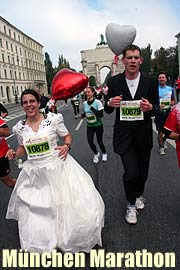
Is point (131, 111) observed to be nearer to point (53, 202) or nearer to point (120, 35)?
point (120, 35)

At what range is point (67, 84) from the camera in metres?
3.52

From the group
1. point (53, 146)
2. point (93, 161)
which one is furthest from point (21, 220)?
point (93, 161)

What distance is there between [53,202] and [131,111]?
139 cm

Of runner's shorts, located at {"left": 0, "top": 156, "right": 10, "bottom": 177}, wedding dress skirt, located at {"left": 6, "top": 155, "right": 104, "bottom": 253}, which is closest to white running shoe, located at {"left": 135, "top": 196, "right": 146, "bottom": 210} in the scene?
wedding dress skirt, located at {"left": 6, "top": 155, "right": 104, "bottom": 253}

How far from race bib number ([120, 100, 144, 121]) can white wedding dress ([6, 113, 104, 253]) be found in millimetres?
755

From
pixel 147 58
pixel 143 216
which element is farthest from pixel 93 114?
pixel 147 58

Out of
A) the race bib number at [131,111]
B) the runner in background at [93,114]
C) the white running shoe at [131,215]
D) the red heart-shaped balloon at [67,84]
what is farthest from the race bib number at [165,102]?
the white running shoe at [131,215]

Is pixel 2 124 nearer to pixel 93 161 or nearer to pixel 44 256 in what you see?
pixel 44 256

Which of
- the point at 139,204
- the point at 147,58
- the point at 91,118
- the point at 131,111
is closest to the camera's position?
the point at 131,111

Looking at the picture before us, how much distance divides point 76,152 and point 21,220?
16.2 feet

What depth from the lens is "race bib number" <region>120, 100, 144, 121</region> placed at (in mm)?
3416

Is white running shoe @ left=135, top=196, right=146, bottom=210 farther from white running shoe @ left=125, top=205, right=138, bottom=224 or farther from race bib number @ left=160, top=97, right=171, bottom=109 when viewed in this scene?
race bib number @ left=160, top=97, right=171, bottom=109

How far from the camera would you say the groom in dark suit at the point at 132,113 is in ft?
11.0

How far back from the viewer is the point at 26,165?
10.6 feet
